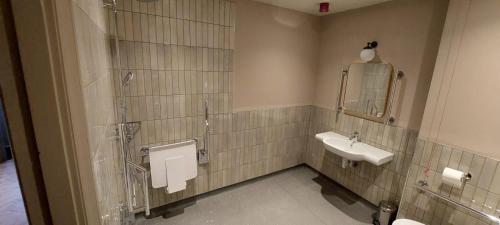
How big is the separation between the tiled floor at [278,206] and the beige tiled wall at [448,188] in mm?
575

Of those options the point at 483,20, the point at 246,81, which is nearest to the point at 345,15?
the point at 483,20

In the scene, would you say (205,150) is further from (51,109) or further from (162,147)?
(51,109)

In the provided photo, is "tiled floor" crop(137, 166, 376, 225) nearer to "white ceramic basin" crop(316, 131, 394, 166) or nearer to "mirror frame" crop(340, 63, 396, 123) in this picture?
"white ceramic basin" crop(316, 131, 394, 166)

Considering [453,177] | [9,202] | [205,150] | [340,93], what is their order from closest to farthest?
[453,177], [9,202], [205,150], [340,93]

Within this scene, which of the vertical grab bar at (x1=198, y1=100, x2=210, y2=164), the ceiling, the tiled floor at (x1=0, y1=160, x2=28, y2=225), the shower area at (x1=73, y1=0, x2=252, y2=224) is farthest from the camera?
the vertical grab bar at (x1=198, y1=100, x2=210, y2=164)

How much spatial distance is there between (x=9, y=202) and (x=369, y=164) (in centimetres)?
403

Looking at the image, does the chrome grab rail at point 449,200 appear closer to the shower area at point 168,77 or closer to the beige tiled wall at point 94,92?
the shower area at point 168,77

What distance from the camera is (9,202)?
86.1 inches

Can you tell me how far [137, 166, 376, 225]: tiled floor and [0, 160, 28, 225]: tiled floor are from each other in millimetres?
1099

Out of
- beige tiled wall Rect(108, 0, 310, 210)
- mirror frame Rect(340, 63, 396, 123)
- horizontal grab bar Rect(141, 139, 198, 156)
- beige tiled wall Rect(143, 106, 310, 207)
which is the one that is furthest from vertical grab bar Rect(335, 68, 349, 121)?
horizontal grab bar Rect(141, 139, 198, 156)

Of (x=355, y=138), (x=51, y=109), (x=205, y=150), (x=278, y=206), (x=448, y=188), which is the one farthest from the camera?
(x=355, y=138)

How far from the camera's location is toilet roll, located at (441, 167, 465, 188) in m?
1.52

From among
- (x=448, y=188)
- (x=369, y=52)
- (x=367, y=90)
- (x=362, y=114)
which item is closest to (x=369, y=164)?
(x=362, y=114)

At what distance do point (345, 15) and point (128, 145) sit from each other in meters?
2.82
